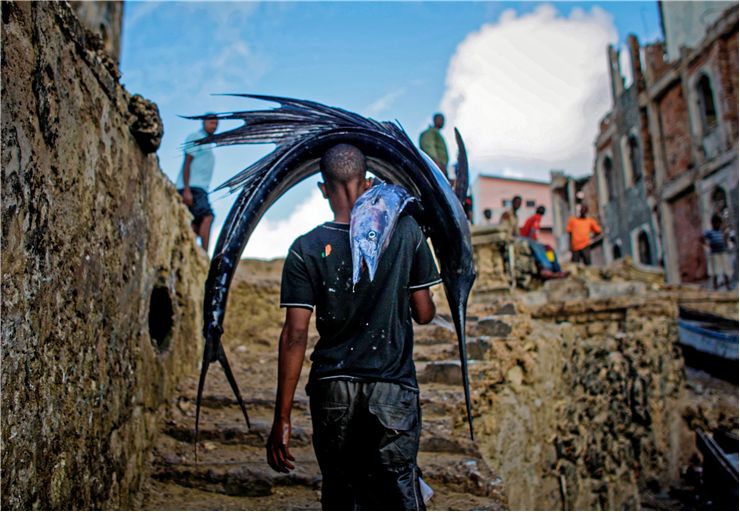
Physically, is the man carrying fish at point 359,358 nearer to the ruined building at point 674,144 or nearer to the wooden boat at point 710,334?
the wooden boat at point 710,334

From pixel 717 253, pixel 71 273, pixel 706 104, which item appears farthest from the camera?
pixel 706 104

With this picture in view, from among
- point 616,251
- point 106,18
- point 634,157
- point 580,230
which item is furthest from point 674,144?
point 106,18

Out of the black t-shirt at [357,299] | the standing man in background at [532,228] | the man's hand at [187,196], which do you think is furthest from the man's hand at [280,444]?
the standing man in background at [532,228]

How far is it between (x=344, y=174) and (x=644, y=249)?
2212cm

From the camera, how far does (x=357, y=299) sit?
2.35m

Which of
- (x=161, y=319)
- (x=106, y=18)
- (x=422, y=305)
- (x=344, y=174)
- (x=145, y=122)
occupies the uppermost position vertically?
(x=106, y=18)

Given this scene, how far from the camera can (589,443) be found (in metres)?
6.36

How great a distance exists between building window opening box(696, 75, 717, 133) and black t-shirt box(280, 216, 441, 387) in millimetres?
18542

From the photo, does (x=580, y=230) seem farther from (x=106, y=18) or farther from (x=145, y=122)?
(x=145, y=122)

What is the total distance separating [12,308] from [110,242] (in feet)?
3.67

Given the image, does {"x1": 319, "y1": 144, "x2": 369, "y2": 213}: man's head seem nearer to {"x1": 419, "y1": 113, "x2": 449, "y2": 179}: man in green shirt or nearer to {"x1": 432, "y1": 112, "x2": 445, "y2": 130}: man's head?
{"x1": 419, "y1": 113, "x2": 449, "y2": 179}: man in green shirt

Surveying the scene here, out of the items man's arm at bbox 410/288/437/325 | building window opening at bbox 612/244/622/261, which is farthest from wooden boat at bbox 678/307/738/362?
building window opening at bbox 612/244/622/261

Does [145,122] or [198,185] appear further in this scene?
[198,185]

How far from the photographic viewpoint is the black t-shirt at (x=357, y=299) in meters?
2.32
